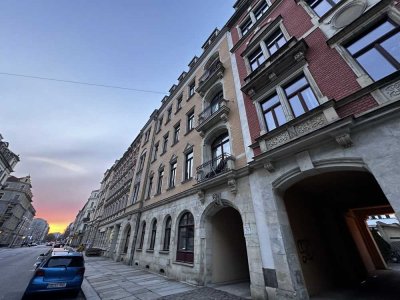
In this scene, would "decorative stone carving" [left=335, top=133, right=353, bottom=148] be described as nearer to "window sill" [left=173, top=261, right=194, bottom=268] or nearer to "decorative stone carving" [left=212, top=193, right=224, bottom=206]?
"decorative stone carving" [left=212, top=193, right=224, bottom=206]

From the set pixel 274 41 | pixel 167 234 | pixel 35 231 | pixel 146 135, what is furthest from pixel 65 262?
pixel 35 231

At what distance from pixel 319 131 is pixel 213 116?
6651 millimetres

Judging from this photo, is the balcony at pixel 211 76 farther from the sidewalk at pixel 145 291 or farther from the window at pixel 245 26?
the sidewalk at pixel 145 291

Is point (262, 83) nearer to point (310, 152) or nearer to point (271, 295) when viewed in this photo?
point (310, 152)

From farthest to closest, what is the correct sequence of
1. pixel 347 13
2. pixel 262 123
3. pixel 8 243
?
pixel 8 243, pixel 262 123, pixel 347 13

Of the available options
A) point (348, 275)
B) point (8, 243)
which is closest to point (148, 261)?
point (348, 275)

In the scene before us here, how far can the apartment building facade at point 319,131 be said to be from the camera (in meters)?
5.55

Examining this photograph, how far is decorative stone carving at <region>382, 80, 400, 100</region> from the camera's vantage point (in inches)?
205

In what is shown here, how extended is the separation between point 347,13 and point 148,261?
18.1 metres

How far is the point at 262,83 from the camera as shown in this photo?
9.38 meters

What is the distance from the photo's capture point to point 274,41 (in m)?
10.6

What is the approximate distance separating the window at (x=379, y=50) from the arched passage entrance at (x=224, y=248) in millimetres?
8281

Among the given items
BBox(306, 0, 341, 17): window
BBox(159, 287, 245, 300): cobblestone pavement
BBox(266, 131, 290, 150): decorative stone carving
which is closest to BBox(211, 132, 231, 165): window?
BBox(266, 131, 290, 150): decorative stone carving

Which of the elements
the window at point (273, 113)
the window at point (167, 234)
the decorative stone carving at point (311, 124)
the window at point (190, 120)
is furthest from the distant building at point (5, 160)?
the decorative stone carving at point (311, 124)
